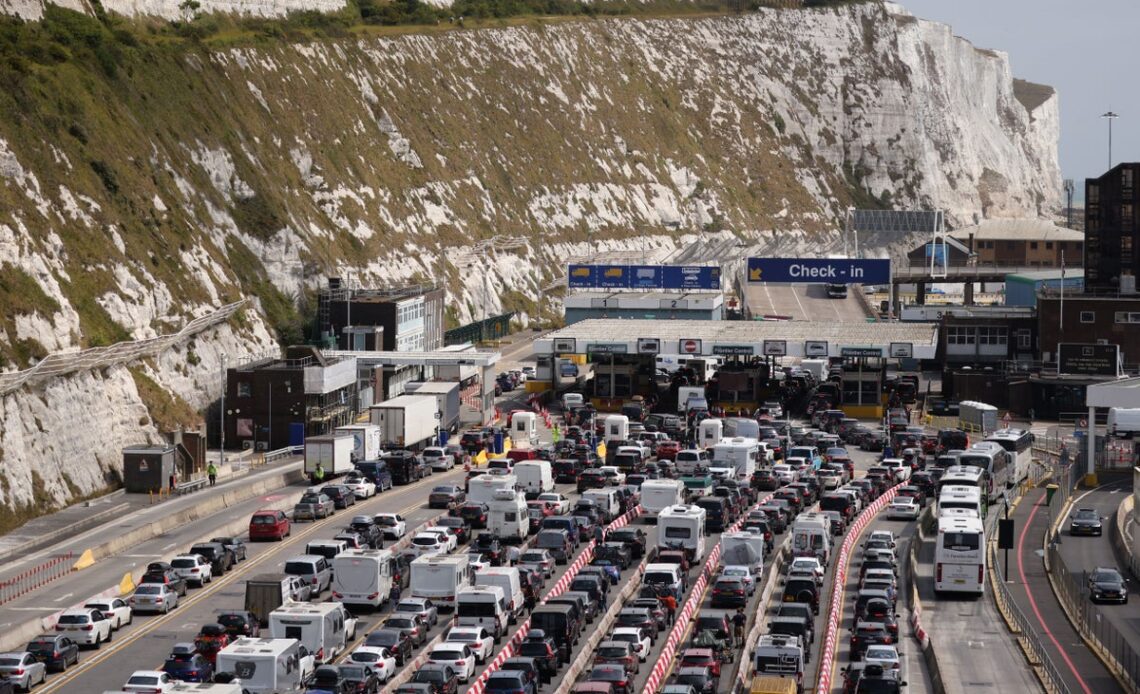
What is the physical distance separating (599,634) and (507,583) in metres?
3.16

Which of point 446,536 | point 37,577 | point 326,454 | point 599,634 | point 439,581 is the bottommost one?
point 599,634

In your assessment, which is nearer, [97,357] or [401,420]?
[97,357]

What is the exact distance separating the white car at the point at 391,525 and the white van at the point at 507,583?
38.7 ft

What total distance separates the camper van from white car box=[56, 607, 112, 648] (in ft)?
57.6

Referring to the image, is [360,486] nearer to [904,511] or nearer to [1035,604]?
[904,511]

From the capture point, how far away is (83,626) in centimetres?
4888

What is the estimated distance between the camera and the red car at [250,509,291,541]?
63938mm

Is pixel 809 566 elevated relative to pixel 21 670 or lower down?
elevated

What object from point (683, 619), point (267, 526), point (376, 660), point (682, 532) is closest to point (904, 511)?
point (682, 532)

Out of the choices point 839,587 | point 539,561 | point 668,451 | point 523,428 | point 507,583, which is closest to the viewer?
point 507,583

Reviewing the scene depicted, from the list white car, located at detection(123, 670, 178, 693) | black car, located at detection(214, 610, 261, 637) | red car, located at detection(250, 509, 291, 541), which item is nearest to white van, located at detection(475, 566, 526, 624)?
black car, located at detection(214, 610, 261, 637)

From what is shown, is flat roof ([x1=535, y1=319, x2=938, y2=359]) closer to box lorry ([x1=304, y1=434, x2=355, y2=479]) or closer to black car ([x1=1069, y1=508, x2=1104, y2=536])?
box lorry ([x1=304, y1=434, x2=355, y2=479])

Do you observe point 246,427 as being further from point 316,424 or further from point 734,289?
point 734,289

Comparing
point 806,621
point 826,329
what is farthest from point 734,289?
point 806,621
